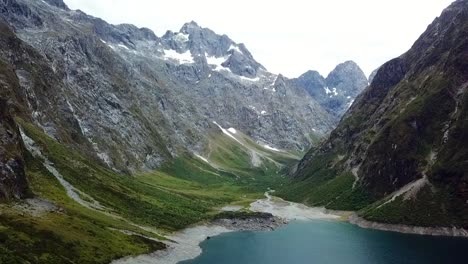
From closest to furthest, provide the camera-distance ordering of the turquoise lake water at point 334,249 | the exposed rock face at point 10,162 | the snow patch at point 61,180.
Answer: the exposed rock face at point 10,162, the turquoise lake water at point 334,249, the snow patch at point 61,180

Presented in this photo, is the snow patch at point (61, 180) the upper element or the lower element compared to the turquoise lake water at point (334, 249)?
upper

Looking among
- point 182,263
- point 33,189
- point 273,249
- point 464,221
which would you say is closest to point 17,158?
point 33,189

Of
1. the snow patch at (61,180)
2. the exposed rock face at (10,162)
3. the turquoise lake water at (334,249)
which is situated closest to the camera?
the exposed rock face at (10,162)

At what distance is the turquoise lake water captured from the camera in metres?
155

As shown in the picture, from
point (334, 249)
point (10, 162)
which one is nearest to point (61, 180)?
point (10, 162)

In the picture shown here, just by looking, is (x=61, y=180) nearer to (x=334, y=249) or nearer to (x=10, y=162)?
(x=10, y=162)

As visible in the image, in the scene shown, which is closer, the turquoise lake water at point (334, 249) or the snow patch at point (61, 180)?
the turquoise lake water at point (334, 249)

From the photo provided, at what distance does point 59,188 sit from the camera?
174 metres

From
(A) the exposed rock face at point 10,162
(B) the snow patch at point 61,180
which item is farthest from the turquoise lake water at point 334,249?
(A) the exposed rock face at point 10,162

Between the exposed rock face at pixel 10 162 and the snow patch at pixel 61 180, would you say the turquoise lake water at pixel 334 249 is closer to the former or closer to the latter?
the snow patch at pixel 61 180

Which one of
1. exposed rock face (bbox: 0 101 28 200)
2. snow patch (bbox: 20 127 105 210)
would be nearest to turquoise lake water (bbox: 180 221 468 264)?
snow patch (bbox: 20 127 105 210)

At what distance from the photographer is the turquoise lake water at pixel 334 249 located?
509ft

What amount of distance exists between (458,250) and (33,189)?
13236cm

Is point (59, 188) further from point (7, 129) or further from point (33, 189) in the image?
point (7, 129)
